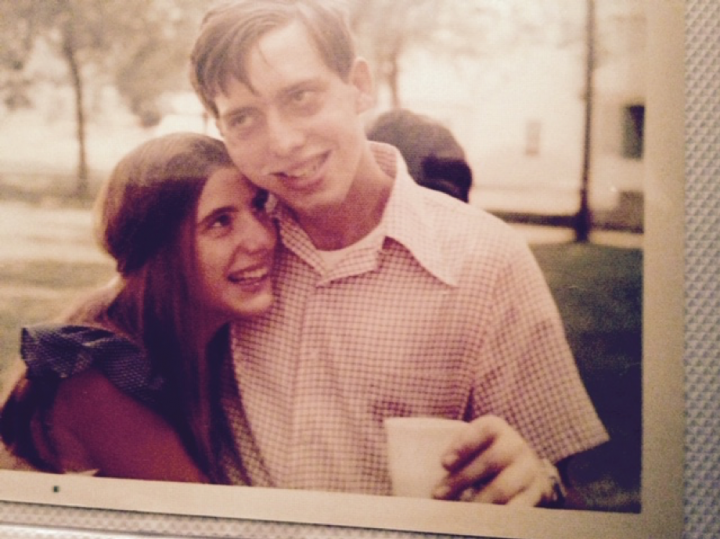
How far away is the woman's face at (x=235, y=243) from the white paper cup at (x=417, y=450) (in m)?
0.30

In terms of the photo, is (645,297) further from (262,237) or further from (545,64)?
(262,237)

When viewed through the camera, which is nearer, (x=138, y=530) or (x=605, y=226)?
(x=605, y=226)

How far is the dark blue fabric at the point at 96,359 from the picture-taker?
1098 mm

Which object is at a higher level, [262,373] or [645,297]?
[645,297]

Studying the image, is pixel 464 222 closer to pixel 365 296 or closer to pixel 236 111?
pixel 365 296

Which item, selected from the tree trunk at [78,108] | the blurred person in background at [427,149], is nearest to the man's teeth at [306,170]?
the blurred person in background at [427,149]

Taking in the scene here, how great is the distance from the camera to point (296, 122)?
1038mm

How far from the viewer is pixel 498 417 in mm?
1033

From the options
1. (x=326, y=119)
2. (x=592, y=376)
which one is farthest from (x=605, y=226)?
(x=326, y=119)

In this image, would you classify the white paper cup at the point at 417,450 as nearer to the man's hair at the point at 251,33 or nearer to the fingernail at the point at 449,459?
the fingernail at the point at 449,459

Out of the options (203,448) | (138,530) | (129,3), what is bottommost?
(138,530)

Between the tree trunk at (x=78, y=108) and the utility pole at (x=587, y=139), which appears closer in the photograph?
the utility pole at (x=587, y=139)

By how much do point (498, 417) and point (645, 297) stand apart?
306 millimetres

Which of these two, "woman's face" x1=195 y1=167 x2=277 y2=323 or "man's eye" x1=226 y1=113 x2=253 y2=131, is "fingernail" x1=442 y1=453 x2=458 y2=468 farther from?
"man's eye" x1=226 y1=113 x2=253 y2=131
